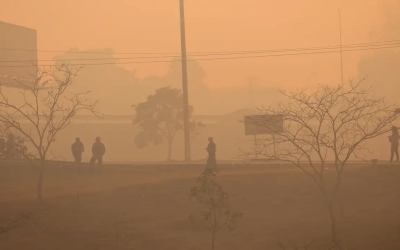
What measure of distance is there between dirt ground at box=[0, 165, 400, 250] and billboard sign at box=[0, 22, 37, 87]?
2395 cm

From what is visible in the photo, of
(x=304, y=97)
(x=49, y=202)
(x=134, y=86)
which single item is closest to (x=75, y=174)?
(x=49, y=202)

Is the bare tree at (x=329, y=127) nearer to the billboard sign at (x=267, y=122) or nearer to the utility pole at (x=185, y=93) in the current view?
the billboard sign at (x=267, y=122)

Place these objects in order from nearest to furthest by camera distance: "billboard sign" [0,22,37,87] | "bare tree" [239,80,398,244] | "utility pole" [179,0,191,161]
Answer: "bare tree" [239,80,398,244] < "utility pole" [179,0,191,161] < "billboard sign" [0,22,37,87]

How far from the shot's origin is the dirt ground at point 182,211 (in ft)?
51.5

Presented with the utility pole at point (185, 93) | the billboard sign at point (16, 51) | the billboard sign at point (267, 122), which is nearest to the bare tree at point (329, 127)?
the billboard sign at point (267, 122)

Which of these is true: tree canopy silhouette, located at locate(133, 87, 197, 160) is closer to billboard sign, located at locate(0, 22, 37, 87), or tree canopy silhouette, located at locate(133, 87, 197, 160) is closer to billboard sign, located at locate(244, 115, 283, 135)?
billboard sign, located at locate(0, 22, 37, 87)

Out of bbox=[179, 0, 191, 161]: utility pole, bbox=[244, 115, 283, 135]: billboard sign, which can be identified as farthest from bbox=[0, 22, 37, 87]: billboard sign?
bbox=[244, 115, 283, 135]: billboard sign

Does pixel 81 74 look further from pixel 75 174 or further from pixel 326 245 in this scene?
pixel 326 245

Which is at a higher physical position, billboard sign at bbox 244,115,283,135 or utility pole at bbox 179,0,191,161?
utility pole at bbox 179,0,191,161

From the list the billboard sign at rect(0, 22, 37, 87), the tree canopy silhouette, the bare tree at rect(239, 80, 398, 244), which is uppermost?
the billboard sign at rect(0, 22, 37, 87)

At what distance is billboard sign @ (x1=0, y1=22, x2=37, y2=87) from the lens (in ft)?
157

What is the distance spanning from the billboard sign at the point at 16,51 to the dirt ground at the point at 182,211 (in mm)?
23950

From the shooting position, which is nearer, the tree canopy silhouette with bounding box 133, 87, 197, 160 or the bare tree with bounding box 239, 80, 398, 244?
the bare tree with bounding box 239, 80, 398, 244

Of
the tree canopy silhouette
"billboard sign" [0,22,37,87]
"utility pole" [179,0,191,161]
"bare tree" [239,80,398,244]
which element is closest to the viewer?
"bare tree" [239,80,398,244]
